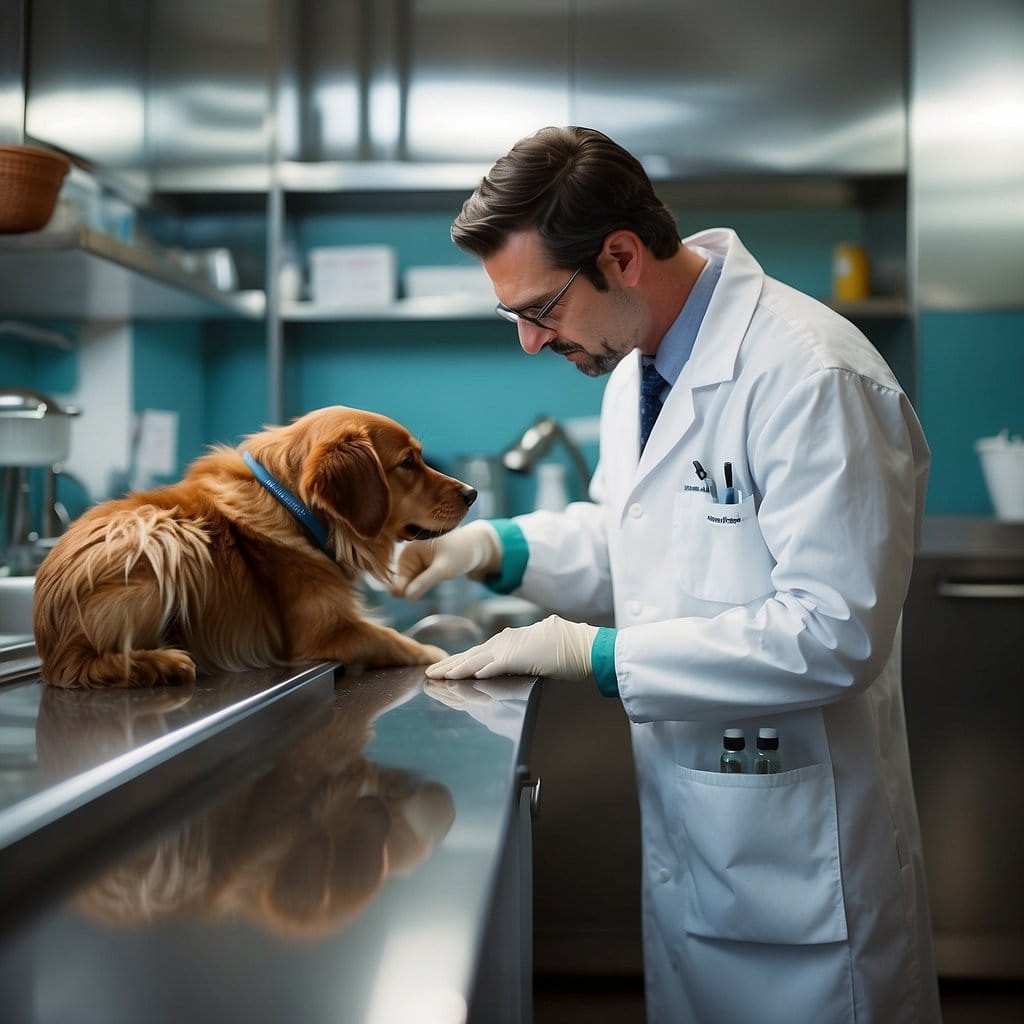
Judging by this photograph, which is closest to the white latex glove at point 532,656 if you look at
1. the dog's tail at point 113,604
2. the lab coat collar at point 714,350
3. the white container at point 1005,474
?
the lab coat collar at point 714,350

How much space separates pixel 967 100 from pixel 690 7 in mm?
787

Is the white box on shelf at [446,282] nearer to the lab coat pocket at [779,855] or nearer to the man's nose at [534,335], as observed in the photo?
the man's nose at [534,335]

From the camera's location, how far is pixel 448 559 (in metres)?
1.64

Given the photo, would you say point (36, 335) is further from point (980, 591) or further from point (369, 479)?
point (980, 591)

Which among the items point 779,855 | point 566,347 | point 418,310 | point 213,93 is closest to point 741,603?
point 779,855

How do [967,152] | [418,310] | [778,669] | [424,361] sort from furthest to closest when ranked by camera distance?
[424,361]
[418,310]
[967,152]
[778,669]

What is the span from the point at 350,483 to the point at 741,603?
1.70ft

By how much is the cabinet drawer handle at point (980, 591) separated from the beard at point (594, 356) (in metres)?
1.36

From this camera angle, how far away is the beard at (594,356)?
4.77ft

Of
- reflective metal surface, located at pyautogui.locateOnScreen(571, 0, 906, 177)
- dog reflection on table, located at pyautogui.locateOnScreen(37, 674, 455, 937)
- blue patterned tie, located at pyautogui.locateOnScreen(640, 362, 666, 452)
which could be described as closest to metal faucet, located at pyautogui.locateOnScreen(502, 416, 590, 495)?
reflective metal surface, located at pyautogui.locateOnScreen(571, 0, 906, 177)

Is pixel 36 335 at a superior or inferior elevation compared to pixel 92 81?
inferior

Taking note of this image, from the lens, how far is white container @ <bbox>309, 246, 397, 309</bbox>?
2967 millimetres

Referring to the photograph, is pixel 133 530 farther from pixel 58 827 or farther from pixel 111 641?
pixel 58 827

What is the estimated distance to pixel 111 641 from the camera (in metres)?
1.19
